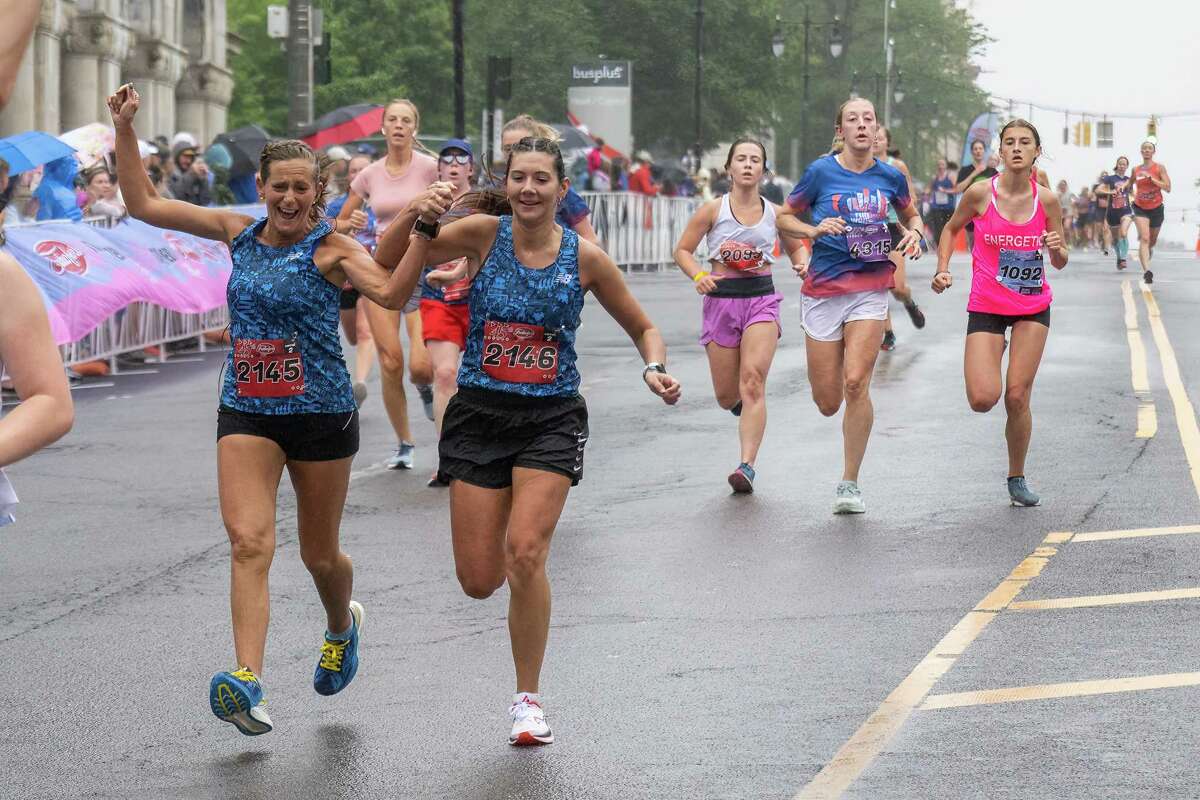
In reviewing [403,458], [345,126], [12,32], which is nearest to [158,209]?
[12,32]

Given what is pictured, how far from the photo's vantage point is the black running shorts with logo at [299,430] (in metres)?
6.39

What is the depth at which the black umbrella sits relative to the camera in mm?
26312

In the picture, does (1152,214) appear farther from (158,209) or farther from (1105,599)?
(158,209)

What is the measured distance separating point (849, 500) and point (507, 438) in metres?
4.32

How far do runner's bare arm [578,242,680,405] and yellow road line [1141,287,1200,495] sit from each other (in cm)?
515

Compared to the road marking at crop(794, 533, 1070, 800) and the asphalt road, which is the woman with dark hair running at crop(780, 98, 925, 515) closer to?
the asphalt road

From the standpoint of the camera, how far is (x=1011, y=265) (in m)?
10.6

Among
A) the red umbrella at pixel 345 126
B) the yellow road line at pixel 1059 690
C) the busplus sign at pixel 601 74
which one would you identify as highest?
the busplus sign at pixel 601 74

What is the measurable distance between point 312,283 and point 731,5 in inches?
2660

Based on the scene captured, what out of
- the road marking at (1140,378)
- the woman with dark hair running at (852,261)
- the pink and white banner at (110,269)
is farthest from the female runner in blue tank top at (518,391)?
the pink and white banner at (110,269)

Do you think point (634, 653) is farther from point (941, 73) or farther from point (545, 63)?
point (941, 73)

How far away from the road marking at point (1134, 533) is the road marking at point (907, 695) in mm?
580

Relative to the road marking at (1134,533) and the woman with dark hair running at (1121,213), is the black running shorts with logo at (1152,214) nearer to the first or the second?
the woman with dark hair running at (1121,213)

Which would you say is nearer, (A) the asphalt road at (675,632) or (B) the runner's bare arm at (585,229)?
(A) the asphalt road at (675,632)
